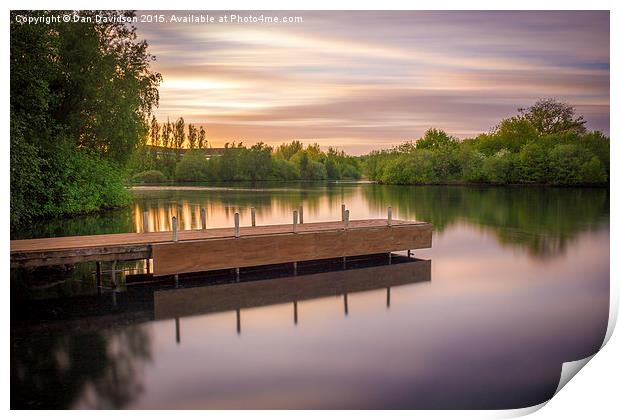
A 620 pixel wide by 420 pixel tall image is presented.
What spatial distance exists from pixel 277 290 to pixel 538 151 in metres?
5.05

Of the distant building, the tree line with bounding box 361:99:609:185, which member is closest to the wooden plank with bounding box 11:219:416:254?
the distant building

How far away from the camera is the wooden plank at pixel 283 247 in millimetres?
7453

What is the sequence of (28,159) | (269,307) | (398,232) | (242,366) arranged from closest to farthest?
(242,366), (269,307), (28,159), (398,232)

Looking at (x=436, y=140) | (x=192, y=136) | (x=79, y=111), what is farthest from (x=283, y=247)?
(x=436, y=140)

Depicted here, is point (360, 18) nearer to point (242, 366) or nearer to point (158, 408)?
point (242, 366)

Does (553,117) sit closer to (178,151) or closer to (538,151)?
(538,151)

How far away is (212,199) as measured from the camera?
63.9 ft

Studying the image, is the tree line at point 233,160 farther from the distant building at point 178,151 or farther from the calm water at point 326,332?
the calm water at point 326,332

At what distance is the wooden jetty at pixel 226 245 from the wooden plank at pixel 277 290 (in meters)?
0.29

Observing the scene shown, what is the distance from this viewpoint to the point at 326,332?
A: 19.0 ft

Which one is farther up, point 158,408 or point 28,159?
point 28,159

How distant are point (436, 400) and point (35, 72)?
239 inches

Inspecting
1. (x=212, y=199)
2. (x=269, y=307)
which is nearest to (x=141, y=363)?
(x=269, y=307)
